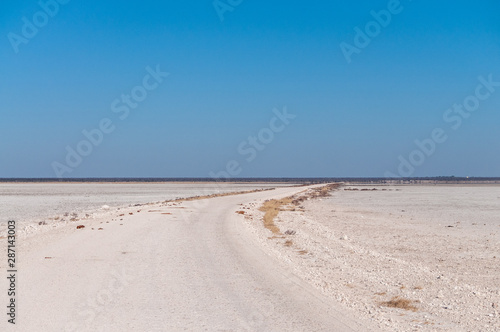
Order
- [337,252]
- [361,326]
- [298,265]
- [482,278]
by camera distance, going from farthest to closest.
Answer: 1. [337,252]
2. [298,265]
3. [482,278]
4. [361,326]

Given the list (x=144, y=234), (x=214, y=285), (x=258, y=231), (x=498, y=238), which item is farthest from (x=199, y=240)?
(x=498, y=238)

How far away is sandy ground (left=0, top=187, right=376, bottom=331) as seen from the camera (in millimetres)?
7867

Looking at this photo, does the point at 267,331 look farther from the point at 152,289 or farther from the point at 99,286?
the point at 99,286

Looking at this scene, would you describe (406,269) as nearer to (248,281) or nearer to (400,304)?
(400,304)

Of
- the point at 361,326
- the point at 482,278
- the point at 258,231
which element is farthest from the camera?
the point at 258,231

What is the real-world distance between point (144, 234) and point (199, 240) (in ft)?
9.78

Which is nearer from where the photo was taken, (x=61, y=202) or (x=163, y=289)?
(x=163, y=289)

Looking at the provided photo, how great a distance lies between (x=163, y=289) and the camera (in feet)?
33.4

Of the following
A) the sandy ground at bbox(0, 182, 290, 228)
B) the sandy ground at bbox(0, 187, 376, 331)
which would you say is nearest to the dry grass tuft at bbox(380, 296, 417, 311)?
the sandy ground at bbox(0, 187, 376, 331)

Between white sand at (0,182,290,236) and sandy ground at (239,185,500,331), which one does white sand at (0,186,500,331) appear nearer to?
sandy ground at (239,185,500,331)

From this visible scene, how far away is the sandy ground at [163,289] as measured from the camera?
25.8 feet

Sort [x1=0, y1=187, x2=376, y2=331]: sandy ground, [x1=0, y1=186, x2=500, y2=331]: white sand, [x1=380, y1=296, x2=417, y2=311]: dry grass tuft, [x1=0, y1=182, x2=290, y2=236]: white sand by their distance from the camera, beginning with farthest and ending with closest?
[x1=0, y1=182, x2=290, y2=236]: white sand
[x1=380, y1=296, x2=417, y2=311]: dry grass tuft
[x1=0, y1=186, x2=500, y2=331]: white sand
[x1=0, y1=187, x2=376, y2=331]: sandy ground

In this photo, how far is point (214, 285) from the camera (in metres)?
10.6

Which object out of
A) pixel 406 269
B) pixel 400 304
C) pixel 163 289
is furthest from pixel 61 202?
pixel 400 304
